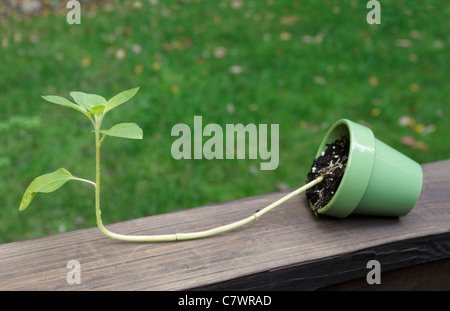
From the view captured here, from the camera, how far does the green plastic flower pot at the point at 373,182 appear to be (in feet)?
3.12

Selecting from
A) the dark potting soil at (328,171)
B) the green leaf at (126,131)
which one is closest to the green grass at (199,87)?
the dark potting soil at (328,171)

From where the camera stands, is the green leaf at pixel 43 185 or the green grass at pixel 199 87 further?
the green grass at pixel 199 87

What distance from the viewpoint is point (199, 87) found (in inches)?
135

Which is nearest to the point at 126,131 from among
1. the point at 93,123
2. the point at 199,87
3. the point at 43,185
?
the point at 93,123

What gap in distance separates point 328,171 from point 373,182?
0.10 m

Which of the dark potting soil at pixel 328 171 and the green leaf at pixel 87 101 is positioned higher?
the green leaf at pixel 87 101

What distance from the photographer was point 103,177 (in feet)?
8.82

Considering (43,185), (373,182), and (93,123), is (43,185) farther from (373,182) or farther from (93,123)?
(373,182)

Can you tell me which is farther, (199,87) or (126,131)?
(199,87)

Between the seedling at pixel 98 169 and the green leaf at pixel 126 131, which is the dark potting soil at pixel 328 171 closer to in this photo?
the seedling at pixel 98 169

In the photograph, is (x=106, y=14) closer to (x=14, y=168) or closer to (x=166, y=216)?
(x=14, y=168)

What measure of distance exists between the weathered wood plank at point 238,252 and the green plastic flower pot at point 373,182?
40 millimetres

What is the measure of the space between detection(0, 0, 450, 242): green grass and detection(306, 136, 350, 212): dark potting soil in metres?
1.52

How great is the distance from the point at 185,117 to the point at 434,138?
1.71 metres
